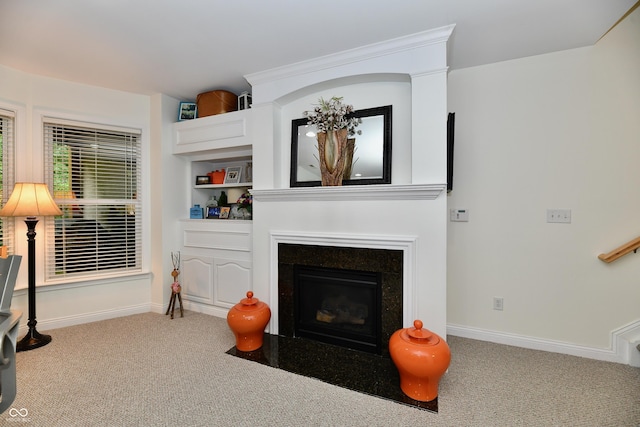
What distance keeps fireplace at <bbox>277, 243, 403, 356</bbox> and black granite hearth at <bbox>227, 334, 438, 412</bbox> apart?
100 millimetres

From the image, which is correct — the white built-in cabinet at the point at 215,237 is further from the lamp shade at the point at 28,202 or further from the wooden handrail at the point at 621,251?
the wooden handrail at the point at 621,251

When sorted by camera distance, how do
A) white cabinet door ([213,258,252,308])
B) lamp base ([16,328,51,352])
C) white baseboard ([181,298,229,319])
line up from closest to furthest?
1. lamp base ([16,328,51,352])
2. white cabinet door ([213,258,252,308])
3. white baseboard ([181,298,229,319])

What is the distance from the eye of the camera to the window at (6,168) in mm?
2613

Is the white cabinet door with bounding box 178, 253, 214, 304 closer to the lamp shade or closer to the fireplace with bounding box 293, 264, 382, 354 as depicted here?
the fireplace with bounding box 293, 264, 382, 354

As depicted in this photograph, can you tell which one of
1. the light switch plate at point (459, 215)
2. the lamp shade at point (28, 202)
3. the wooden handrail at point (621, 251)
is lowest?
the wooden handrail at point (621, 251)

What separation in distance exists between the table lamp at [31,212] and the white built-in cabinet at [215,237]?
1.18 metres

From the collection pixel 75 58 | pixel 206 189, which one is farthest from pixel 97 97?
pixel 206 189

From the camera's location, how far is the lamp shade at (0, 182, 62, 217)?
2367mm

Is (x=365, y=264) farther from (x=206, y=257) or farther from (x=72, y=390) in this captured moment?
(x=72, y=390)

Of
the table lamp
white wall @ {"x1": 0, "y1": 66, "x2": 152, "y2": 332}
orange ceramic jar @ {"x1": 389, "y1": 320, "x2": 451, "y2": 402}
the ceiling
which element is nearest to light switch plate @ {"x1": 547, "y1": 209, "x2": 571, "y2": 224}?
the ceiling

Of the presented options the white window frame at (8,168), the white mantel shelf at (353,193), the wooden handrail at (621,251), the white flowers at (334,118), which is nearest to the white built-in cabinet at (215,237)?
the white mantel shelf at (353,193)

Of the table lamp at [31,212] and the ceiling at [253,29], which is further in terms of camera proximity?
the table lamp at [31,212]

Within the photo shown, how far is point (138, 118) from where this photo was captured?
10.6 feet

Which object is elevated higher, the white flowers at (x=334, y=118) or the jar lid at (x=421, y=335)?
the white flowers at (x=334, y=118)
